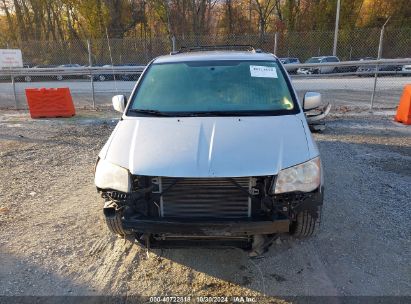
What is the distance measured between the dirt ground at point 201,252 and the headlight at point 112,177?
0.82 metres

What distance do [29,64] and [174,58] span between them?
2433 centimetres

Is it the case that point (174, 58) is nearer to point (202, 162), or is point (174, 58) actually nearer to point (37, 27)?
point (202, 162)

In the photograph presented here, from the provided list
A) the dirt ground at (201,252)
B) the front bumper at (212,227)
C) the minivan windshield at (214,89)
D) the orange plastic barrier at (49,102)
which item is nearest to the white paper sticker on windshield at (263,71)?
the minivan windshield at (214,89)

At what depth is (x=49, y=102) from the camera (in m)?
10.2

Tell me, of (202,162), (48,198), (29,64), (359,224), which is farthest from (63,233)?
(29,64)

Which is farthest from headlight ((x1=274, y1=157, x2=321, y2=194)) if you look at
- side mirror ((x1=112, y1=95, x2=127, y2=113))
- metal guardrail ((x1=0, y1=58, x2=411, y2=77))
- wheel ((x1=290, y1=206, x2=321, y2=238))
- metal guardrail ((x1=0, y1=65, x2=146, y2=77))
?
metal guardrail ((x1=0, y1=65, x2=146, y2=77))

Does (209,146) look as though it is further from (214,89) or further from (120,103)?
(120,103)

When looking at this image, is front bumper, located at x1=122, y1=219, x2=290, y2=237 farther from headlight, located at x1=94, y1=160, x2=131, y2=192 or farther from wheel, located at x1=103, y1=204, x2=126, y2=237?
headlight, located at x1=94, y1=160, x2=131, y2=192

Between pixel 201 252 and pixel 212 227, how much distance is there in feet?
2.71

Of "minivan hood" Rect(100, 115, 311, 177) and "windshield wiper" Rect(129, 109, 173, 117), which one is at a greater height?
"windshield wiper" Rect(129, 109, 173, 117)

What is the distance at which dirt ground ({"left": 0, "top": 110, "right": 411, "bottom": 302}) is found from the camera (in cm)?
295

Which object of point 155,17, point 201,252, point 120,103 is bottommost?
point 201,252

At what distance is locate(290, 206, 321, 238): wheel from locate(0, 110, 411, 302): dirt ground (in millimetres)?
376

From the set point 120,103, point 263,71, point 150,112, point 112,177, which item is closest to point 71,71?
point 120,103
